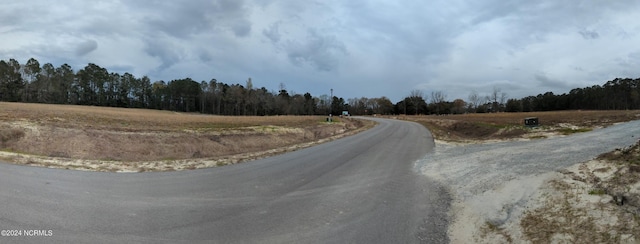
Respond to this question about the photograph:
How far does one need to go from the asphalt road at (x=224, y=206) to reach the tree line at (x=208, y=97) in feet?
353

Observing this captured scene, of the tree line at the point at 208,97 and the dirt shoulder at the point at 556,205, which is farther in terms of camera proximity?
the tree line at the point at 208,97

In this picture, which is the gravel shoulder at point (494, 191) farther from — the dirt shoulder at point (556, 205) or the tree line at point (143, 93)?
the tree line at point (143, 93)

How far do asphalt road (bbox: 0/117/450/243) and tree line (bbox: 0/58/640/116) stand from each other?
10765cm

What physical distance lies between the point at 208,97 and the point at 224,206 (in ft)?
459

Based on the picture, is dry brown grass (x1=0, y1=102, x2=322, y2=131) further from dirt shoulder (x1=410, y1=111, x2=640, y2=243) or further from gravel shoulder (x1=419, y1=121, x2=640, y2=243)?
dirt shoulder (x1=410, y1=111, x2=640, y2=243)

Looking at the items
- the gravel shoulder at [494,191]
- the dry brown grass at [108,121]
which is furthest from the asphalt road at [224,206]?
the dry brown grass at [108,121]

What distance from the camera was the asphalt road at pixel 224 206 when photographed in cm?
576

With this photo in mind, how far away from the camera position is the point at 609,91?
12100 cm

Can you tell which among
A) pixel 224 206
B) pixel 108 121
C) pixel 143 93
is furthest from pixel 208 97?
pixel 224 206

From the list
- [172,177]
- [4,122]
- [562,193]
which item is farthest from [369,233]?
[4,122]

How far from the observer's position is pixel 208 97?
459ft

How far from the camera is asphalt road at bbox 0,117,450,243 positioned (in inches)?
227

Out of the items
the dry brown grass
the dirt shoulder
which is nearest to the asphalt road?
the dirt shoulder

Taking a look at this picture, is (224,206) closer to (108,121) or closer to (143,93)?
(108,121)
